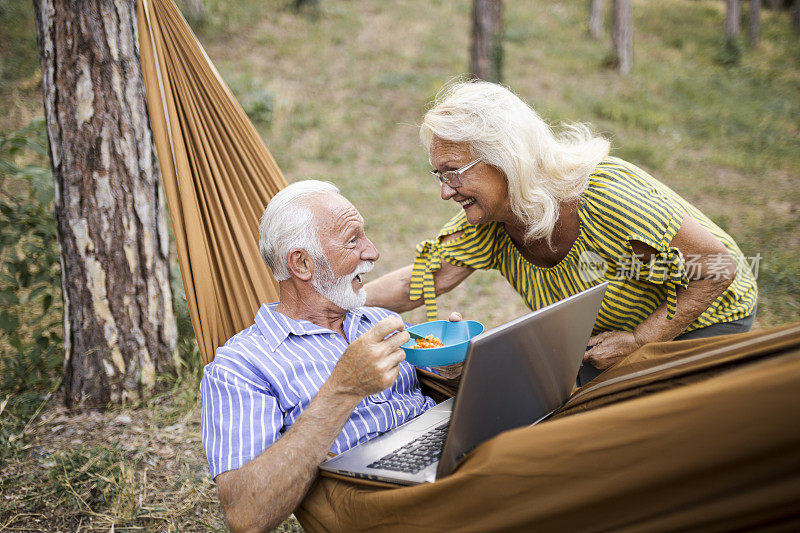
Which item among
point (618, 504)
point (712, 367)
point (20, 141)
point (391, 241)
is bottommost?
point (391, 241)

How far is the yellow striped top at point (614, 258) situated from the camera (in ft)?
6.45

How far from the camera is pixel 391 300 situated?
8.06ft

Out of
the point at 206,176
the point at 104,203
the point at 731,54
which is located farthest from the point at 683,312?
the point at 731,54

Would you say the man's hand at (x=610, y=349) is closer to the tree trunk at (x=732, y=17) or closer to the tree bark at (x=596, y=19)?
the tree bark at (x=596, y=19)

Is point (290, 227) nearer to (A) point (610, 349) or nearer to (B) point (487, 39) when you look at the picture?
(A) point (610, 349)

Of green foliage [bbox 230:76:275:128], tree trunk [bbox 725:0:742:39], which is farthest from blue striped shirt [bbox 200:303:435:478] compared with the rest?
tree trunk [bbox 725:0:742:39]

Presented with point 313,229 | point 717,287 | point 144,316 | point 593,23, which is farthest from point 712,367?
point 593,23

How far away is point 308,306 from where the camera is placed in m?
2.00

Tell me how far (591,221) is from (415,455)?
101cm

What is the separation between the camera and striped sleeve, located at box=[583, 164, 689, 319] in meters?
1.95

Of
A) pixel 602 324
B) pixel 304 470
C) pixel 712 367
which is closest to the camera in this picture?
pixel 712 367

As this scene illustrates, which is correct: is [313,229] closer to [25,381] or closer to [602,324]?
[602,324]

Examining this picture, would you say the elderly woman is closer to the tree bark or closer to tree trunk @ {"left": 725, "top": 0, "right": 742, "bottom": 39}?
the tree bark

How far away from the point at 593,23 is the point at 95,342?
12735mm
